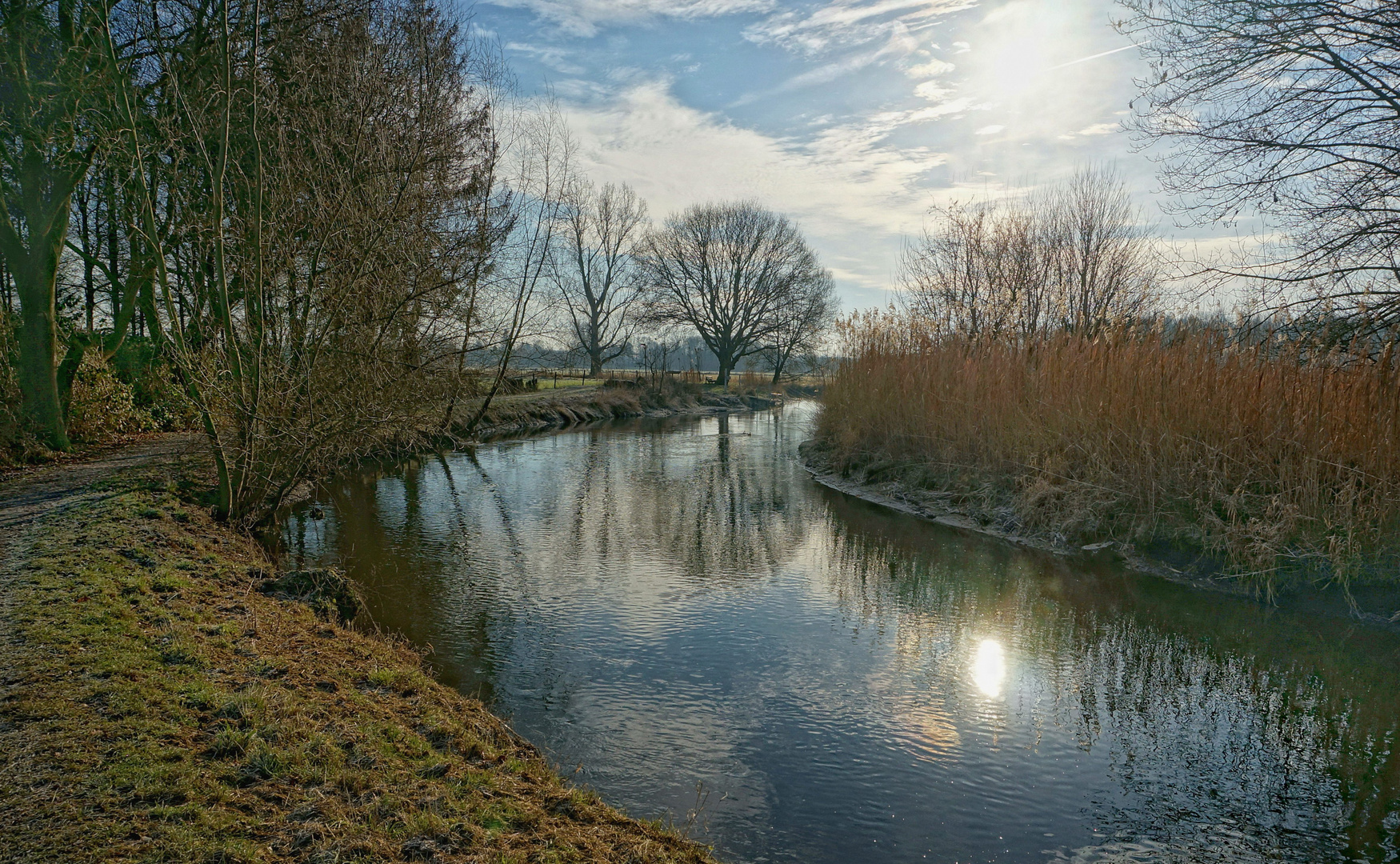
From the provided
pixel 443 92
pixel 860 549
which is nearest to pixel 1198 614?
pixel 860 549

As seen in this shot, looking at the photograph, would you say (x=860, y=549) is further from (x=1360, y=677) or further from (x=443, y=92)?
(x=443, y=92)

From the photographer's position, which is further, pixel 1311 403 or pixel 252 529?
pixel 252 529

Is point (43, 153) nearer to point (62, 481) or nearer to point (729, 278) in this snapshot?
point (62, 481)

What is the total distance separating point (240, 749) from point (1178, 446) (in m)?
8.31

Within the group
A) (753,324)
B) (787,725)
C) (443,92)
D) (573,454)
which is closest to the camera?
(787,725)

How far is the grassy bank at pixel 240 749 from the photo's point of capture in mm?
2408

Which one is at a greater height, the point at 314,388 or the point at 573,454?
the point at 314,388

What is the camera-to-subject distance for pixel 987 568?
7660 millimetres

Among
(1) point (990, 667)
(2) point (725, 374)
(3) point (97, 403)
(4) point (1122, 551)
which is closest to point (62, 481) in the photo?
(3) point (97, 403)

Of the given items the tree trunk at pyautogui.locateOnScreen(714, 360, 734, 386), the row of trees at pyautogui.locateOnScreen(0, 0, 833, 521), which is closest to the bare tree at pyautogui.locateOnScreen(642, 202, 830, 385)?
the tree trunk at pyautogui.locateOnScreen(714, 360, 734, 386)

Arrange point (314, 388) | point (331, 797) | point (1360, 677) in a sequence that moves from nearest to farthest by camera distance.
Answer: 1. point (331, 797)
2. point (1360, 677)
3. point (314, 388)

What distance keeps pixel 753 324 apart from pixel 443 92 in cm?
2844

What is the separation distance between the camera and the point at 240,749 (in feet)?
9.61

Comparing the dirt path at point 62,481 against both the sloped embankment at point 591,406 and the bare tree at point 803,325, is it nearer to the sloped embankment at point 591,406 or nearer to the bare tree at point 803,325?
the sloped embankment at point 591,406
